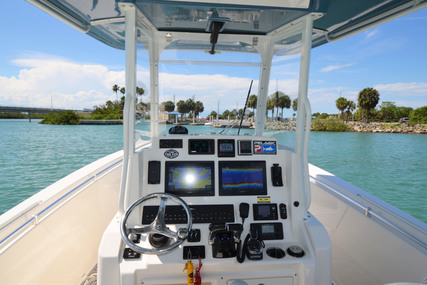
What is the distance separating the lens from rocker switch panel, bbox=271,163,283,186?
1.84m

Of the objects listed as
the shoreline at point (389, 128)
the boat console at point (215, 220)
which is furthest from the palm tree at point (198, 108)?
the shoreline at point (389, 128)

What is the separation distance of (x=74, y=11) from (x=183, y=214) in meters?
1.55

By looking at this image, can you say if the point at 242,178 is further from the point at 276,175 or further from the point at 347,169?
the point at 347,169

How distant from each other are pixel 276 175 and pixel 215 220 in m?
0.54

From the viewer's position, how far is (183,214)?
5.57 feet

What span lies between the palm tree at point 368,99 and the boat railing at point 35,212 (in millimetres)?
37230

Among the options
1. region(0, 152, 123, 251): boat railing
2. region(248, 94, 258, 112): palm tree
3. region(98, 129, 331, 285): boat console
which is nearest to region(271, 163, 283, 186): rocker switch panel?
region(98, 129, 331, 285): boat console

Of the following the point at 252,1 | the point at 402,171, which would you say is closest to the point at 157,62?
the point at 252,1

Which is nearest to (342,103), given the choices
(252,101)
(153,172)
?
(252,101)

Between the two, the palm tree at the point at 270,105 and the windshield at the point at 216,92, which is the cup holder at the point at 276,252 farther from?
the palm tree at the point at 270,105

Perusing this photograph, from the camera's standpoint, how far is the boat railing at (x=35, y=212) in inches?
50.0

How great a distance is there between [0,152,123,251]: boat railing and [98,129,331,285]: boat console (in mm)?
415

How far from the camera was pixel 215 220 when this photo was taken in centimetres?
170

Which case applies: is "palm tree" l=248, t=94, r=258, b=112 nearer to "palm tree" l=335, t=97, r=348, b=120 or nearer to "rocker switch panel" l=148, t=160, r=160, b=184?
"rocker switch panel" l=148, t=160, r=160, b=184
